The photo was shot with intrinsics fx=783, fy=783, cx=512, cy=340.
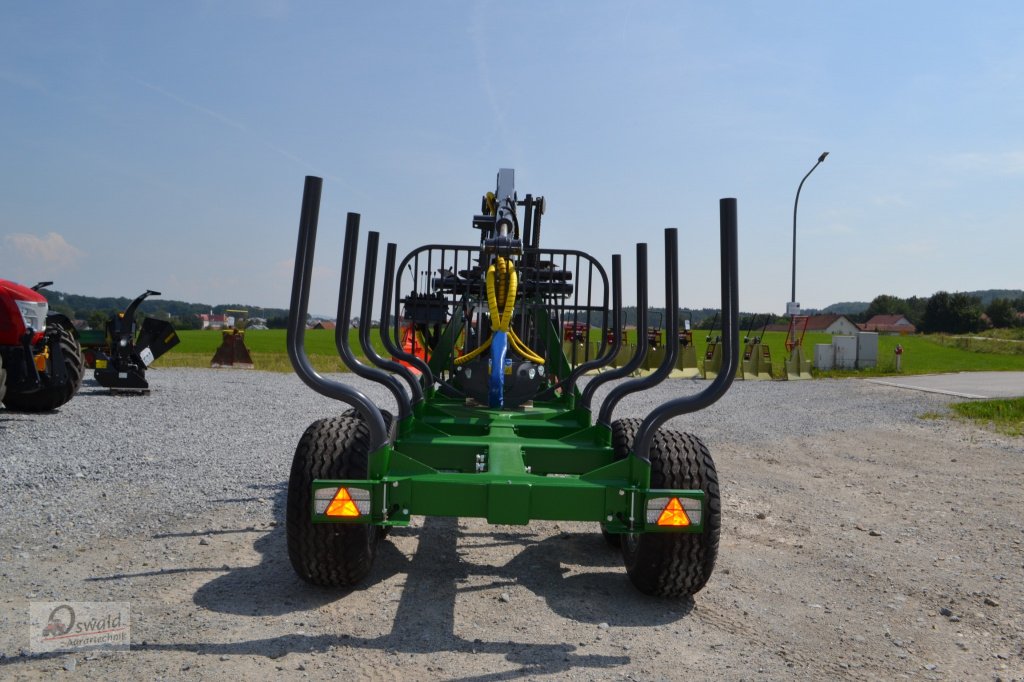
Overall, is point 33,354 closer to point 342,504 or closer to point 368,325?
point 368,325

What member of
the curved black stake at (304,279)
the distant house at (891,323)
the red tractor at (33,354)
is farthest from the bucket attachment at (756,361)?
the distant house at (891,323)

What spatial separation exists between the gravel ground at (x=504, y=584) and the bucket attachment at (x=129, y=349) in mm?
5073

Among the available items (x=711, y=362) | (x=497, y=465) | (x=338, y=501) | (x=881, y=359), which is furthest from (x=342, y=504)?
(x=881, y=359)

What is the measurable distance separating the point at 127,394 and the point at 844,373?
18724mm

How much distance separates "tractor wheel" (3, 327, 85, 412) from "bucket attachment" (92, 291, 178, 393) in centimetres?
215

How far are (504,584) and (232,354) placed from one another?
1779 centimetres

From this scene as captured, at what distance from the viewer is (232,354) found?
20359 millimetres

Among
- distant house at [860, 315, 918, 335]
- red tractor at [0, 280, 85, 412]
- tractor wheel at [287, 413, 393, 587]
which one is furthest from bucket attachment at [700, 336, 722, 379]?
distant house at [860, 315, 918, 335]

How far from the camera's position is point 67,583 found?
12.7ft

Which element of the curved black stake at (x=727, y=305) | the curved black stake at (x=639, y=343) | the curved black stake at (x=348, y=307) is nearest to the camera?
the curved black stake at (x=727, y=305)

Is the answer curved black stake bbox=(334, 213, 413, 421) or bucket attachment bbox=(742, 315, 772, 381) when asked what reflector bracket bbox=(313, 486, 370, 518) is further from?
bucket attachment bbox=(742, 315, 772, 381)

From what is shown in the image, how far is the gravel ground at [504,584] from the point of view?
3.18 meters

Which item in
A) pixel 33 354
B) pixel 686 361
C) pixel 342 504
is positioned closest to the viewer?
pixel 342 504

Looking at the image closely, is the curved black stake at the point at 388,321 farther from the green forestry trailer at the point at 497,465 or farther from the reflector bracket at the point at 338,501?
the reflector bracket at the point at 338,501
